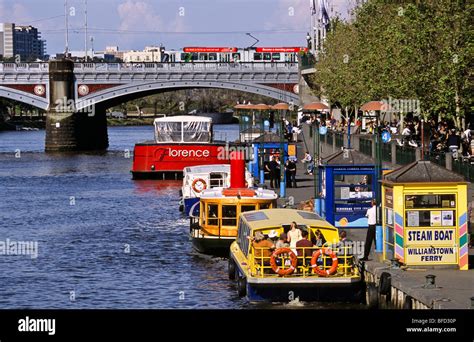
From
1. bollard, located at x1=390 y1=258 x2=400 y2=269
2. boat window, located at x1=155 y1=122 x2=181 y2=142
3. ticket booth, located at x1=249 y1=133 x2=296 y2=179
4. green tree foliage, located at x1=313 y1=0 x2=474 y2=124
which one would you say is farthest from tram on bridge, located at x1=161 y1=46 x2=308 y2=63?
bollard, located at x1=390 y1=258 x2=400 y2=269

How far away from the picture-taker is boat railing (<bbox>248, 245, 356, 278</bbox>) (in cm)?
3098

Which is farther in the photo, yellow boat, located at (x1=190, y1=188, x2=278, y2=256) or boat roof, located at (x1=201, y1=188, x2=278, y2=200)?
boat roof, located at (x1=201, y1=188, x2=278, y2=200)

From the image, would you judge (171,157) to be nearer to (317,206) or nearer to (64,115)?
(317,206)

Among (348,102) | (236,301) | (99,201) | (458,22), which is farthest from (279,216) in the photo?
(348,102)

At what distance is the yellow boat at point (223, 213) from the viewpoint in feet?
136

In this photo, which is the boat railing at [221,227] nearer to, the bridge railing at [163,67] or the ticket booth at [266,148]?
the ticket booth at [266,148]

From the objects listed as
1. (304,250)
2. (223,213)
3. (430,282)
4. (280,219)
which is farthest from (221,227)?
(430,282)

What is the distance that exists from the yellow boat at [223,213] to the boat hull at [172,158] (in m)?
41.2

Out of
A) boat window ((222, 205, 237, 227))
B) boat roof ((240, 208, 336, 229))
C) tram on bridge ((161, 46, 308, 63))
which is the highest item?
tram on bridge ((161, 46, 308, 63))

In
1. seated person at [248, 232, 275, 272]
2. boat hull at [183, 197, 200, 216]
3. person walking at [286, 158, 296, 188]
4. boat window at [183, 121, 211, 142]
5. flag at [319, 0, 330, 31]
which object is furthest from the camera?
flag at [319, 0, 330, 31]

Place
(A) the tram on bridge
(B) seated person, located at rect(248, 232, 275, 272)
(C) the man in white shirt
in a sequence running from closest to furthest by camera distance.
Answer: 1. (B) seated person, located at rect(248, 232, 275, 272)
2. (C) the man in white shirt
3. (A) the tram on bridge

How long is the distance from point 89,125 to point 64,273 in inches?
3629

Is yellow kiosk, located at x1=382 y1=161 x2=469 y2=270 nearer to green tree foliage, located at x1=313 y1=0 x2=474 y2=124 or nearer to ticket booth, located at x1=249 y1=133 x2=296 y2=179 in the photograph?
green tree foliage, located at x1=313 y1=0 x2=474 y2=124
